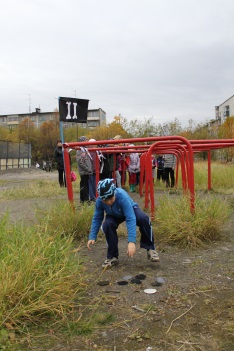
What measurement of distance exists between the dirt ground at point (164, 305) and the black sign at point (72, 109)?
2720mm

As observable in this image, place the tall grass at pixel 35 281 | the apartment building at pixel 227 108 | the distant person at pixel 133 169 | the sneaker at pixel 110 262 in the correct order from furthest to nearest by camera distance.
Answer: the apartment building at pixel 227 108, the distant person at pixel 133 169, the sneaker at pixel 110 262, the tall grass at pixel 35 281

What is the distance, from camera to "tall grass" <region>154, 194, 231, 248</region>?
420 cm

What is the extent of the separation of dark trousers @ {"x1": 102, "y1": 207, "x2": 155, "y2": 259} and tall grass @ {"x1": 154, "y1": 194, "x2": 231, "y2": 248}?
583mm

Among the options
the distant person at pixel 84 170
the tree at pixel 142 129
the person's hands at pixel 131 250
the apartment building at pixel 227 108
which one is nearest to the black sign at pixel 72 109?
the distant person at pixel 84 170

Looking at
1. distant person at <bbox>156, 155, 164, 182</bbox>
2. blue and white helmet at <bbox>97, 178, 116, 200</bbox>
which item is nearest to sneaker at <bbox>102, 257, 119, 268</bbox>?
blue and white helmet at <bbox>97, 178, 116, 200</bbox>

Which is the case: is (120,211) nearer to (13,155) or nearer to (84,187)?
(84,187)

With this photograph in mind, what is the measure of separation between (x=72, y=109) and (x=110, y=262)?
330cm

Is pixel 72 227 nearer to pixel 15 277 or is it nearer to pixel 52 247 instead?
pixel 52 247

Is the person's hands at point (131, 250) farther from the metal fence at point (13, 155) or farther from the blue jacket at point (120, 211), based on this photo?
the metal fence at point (13, 155)

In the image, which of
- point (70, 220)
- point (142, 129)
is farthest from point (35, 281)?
point (142, 129)

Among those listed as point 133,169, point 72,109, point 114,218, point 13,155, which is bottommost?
point 114,218

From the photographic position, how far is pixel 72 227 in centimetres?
446

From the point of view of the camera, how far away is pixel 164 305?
8.83 feet

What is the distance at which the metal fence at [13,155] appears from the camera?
1337 inches
